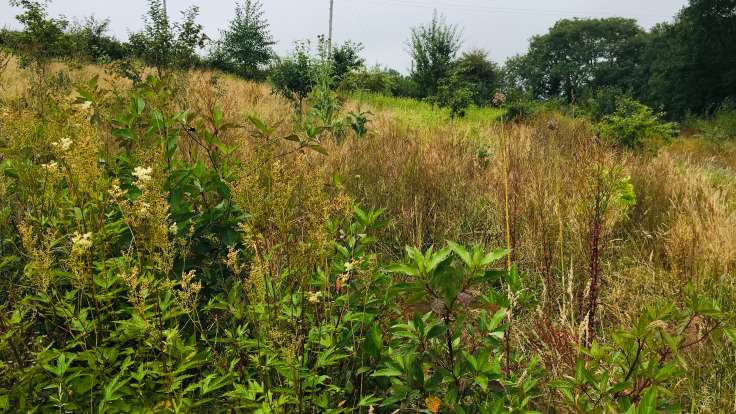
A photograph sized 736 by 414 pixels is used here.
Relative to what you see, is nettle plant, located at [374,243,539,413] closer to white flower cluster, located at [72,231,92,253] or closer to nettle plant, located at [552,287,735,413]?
nettle plant, located at [552,287,735,413]

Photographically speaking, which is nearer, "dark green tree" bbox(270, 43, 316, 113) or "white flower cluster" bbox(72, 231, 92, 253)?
"white flower cluster" bbox(72, 231, 92, 253)

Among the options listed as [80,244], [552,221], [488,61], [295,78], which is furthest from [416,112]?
[488,61]

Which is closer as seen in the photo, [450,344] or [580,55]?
[450,344]

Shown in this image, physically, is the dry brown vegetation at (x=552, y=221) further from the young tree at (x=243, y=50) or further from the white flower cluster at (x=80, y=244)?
the young tree at (x=243, y=50)

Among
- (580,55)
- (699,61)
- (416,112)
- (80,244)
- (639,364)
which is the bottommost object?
(639,364)

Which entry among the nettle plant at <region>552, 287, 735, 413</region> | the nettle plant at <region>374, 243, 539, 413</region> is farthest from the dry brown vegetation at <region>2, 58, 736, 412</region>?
the nettle plant at <region>374, 243, 539, 413</region>

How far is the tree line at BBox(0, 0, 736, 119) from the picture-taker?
884 centimetres

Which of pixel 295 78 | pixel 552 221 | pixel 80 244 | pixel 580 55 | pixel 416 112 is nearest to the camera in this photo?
pixel 80 244

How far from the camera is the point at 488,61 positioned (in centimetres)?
3291

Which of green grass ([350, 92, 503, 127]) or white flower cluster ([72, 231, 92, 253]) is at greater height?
green grass ([350, 92, 503, 127])

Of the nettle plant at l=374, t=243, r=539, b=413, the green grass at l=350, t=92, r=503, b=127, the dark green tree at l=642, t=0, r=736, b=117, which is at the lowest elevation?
the nettle plant at l=374, t=243, r=539, b=413

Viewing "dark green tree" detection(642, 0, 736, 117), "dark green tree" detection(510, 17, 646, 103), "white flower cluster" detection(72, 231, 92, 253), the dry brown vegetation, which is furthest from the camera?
"dark green tree" detection(510, 17, 646, 103)

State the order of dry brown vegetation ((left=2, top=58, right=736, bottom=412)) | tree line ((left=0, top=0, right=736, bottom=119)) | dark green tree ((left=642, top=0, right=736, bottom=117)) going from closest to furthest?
dry brown vegetation ((left=2, top=58, right=736, bottom=412)), tree line ((left=0, top=0, right=736, bottom=119)), dark green tree ((left=642, top=0, right=736, bottom=117))

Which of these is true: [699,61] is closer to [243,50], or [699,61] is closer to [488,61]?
[488,61]
